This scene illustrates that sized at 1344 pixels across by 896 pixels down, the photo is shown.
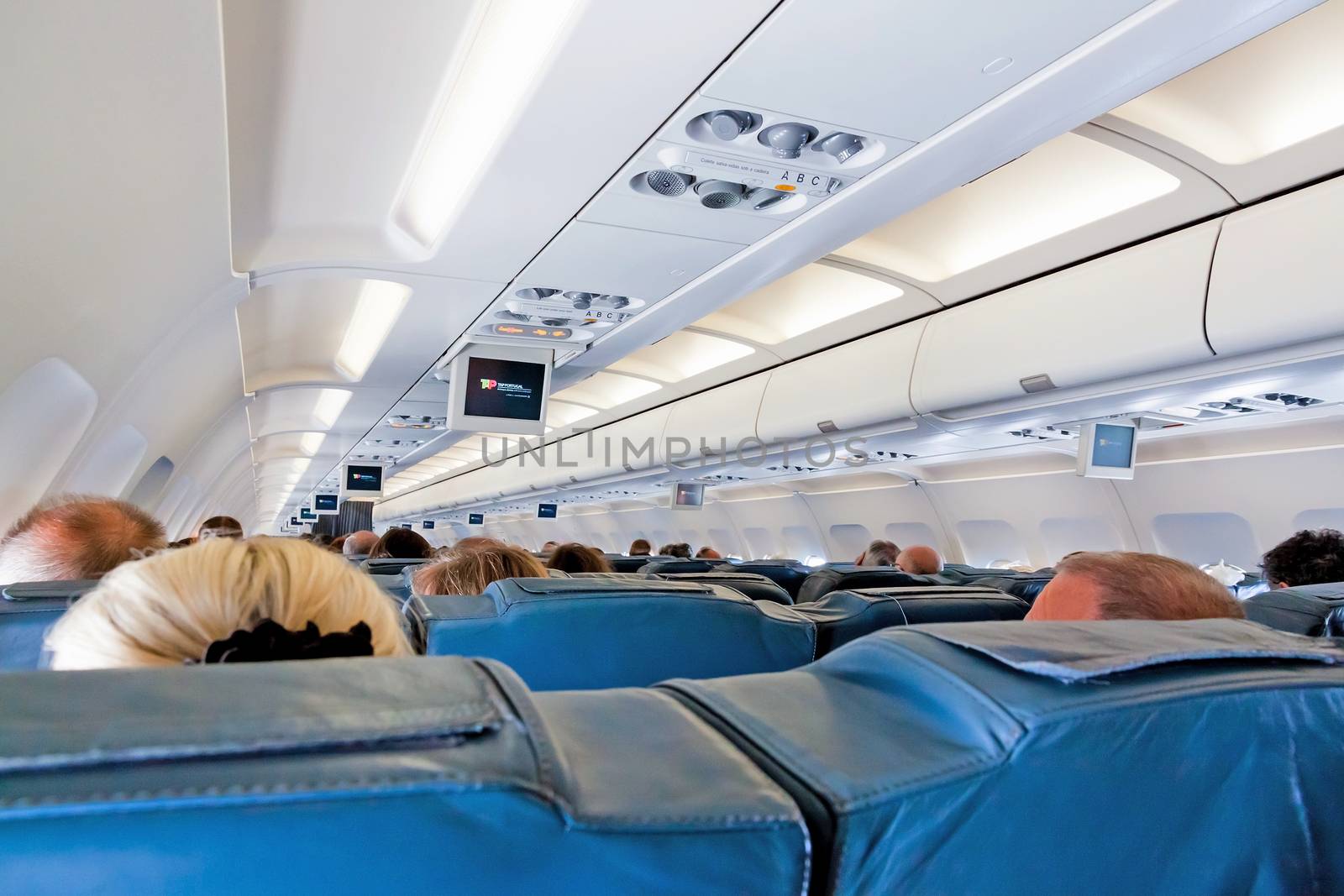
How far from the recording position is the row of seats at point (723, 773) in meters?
0.57

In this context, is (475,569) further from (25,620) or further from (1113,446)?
(1113,446)

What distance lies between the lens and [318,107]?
434cm

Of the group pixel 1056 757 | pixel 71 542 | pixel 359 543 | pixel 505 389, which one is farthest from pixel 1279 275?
pixel 359 543

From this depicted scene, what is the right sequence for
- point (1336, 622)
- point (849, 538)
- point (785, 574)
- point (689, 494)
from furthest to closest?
point (849, 538) < point (689, 494) < point (785, 574) < point (1336, 622)

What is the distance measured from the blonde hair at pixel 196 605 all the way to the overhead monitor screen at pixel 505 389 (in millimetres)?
6764

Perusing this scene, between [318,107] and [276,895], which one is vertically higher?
[318,107]

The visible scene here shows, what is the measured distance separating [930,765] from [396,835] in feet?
1.64

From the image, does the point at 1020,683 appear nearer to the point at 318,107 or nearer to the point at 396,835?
the point at 396,835

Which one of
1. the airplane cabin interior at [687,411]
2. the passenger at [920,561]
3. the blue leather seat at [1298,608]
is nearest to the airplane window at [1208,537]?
the airplane cabin interior at [687,411]

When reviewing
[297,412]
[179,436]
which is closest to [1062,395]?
[179,436]

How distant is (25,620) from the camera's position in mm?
2436

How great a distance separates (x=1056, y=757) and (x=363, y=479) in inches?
663

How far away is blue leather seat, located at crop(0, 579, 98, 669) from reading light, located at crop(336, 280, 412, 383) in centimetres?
398

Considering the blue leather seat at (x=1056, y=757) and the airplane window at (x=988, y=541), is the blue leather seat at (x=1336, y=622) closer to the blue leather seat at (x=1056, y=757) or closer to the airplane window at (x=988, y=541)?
the blue leather seat at (x=1056, y=757)
